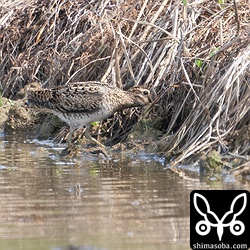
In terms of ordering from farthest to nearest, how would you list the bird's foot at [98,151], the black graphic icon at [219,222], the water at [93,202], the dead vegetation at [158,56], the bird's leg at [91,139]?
the bird's leg at [91,139] → the bird's foot at [98,151] → the dead vegetation at [158,56] → the water at [93,202] → the black graphic icon at [219,222]

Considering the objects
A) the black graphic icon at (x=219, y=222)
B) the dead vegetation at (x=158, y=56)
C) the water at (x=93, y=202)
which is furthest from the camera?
the dead vegetation at (x=158, y=56)

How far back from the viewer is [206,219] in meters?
6.13

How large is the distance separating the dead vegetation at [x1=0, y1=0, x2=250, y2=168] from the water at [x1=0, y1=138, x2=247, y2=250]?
2.21 ft

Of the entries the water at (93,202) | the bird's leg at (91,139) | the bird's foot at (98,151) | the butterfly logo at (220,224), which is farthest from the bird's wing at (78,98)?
the butterfly logo at (220,224)

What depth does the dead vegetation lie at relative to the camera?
8875 millimetres

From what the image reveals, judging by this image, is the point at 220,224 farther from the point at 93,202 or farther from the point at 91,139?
the point at 91,139

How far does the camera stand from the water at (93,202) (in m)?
5.85

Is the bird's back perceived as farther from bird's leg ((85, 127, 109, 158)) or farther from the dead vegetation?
the dead vegetation

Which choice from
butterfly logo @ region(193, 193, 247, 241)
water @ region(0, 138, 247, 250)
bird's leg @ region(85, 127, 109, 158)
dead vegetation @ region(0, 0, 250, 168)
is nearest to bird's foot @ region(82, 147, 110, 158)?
bird's leg @ region(85, 127, 109, 158)

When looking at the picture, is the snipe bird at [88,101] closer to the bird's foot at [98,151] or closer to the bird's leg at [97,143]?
the bird's leg at [97,143]

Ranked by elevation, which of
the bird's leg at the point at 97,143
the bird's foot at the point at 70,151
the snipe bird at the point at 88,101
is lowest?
the bird's foot at the point at 70,151

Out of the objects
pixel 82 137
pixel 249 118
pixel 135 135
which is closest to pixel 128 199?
pixel 249 118

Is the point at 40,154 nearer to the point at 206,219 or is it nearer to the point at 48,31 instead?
the point at 48,31

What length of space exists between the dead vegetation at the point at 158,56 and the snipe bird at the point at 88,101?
285 millimetres
